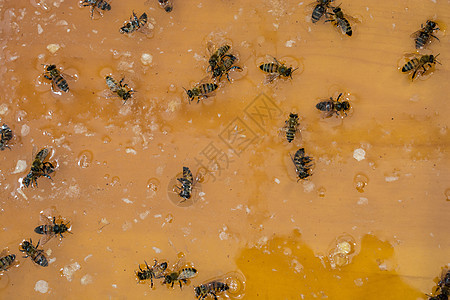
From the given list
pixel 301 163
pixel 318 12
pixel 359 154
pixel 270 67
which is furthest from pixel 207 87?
pixel 359 154

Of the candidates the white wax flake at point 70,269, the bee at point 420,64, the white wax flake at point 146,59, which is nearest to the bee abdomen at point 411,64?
the bee at point 420,64

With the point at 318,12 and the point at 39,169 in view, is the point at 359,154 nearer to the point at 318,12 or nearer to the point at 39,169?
the point at 318,12

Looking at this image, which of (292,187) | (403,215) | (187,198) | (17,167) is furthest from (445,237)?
(17,167)

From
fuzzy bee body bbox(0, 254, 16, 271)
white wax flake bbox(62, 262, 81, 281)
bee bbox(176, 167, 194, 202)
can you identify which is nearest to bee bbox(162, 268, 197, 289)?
bee bbox(176, 167, 194, 202)

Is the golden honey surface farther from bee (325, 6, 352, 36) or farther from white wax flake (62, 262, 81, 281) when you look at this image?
bee (325, 6, 352, 36)

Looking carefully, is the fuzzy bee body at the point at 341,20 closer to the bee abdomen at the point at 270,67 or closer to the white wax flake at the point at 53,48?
the bee abdomen at the point at 270,67

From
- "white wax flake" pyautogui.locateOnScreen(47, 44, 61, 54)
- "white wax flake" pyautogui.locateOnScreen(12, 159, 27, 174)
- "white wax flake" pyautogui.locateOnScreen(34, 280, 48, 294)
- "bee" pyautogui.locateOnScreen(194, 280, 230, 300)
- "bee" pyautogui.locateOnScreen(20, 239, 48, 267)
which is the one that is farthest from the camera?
"white wax flake" pyautogui.locateOnScreen(47, 44, 61, 54)
